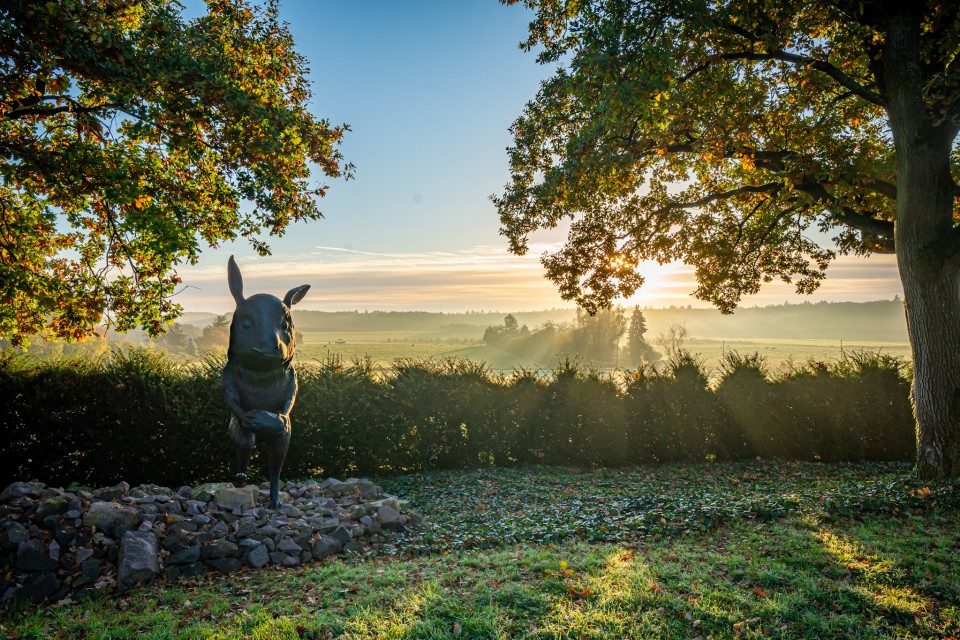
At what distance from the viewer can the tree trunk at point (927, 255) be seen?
8.42m

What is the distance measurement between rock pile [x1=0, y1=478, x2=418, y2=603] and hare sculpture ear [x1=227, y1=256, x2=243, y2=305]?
265 centimetres

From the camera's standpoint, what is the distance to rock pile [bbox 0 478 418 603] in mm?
5348

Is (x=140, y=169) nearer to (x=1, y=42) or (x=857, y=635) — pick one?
(x=1, y=42)

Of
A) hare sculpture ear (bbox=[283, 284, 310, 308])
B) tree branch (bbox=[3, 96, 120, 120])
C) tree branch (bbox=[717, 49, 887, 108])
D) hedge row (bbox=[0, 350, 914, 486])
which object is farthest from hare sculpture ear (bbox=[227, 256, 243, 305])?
tree branch (bbox=[717, 49, 887, 108])

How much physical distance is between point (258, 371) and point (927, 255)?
10520mm

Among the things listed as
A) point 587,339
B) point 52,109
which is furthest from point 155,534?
point 587,339

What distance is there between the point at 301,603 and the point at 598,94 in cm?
761

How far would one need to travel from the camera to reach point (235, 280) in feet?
21.3

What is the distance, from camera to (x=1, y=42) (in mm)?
7113

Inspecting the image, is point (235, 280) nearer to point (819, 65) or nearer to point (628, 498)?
point (628, 498)

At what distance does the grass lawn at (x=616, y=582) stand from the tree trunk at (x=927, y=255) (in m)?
1.35

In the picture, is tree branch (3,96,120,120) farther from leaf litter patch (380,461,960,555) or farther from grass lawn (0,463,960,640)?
leaf litter patch (380,461,960,555)

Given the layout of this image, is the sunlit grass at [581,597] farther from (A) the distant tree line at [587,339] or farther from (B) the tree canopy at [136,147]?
(A) the distant tree line at [587,339]

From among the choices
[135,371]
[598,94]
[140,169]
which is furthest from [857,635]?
[140,169]
